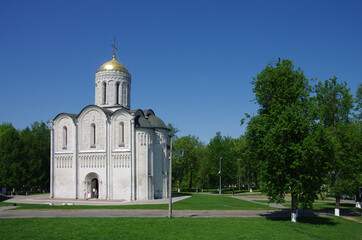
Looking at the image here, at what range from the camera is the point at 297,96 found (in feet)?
82.1

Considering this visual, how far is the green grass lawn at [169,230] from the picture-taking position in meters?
17.2

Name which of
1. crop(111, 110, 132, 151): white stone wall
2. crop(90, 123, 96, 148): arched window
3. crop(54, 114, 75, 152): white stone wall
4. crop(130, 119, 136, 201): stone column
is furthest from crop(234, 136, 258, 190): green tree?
crop(54, 114, 75, 152): white stone wall

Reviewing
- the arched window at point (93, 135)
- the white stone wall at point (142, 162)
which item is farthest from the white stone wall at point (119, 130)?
the arched window at point (93, 135)

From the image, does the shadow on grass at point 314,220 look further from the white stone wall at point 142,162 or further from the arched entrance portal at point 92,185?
the arched entrance portal at point 92,185

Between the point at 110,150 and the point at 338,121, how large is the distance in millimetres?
25950

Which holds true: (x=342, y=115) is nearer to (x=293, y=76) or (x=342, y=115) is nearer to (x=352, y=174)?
(x=352, y=174)

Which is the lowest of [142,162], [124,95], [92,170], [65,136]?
[92,170]

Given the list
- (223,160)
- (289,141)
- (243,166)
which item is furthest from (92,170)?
(243,166)

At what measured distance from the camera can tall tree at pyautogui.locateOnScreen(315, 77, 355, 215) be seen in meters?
28.4

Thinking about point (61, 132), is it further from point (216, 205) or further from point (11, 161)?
point (216, 205)

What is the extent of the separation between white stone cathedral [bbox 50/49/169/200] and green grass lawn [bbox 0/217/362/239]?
1862 centimetres

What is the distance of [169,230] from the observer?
61.2 feet

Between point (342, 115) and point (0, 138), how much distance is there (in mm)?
49491

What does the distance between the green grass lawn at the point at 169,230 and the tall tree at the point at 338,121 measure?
223 inches
